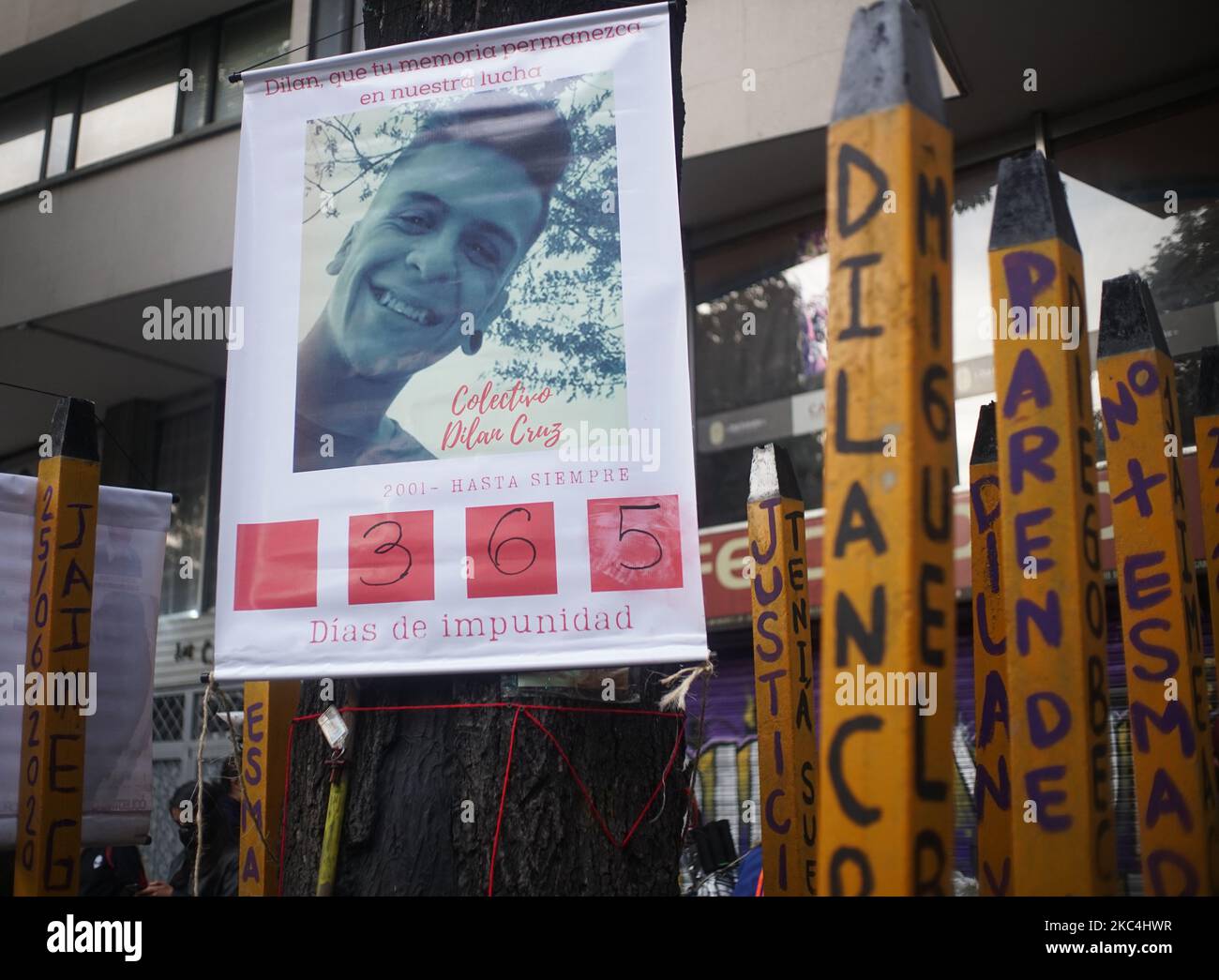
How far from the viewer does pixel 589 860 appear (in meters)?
3.20

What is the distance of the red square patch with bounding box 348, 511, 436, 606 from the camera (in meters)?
3.12

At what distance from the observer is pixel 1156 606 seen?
312 cm

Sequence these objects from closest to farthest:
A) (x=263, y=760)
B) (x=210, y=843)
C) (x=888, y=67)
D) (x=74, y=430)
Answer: (x=888, y=67) < (x=74, y=430) < (x=263, y=760) < (x=210, y=843)

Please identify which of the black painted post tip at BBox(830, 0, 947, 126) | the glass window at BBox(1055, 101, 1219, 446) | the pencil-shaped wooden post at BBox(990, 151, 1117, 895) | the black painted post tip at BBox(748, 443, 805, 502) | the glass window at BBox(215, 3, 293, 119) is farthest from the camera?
the glass window at BBox(215, 3, 293, 119)

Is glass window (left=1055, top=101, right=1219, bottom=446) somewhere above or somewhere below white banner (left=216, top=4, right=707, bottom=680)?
above

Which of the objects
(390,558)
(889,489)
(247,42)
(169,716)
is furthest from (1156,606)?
(169,716)

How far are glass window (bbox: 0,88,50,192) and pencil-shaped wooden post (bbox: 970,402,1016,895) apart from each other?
11.3 meters

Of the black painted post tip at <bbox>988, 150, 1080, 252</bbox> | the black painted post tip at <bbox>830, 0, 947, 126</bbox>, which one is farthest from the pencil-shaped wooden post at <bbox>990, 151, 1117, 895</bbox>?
the black painted post tip at <bbox>830, 0, 947, 126</bbox>

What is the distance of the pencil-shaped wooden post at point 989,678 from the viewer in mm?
3611

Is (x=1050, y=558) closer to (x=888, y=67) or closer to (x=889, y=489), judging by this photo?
(x=889, y=489)

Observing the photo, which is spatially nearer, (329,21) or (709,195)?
(709,195)

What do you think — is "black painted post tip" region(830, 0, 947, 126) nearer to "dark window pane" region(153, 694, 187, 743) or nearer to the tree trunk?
the tree trunk

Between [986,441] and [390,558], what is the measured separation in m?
1.90

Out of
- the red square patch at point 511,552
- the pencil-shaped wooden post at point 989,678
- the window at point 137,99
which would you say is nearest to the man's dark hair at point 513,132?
the red square patch at point 511,552
